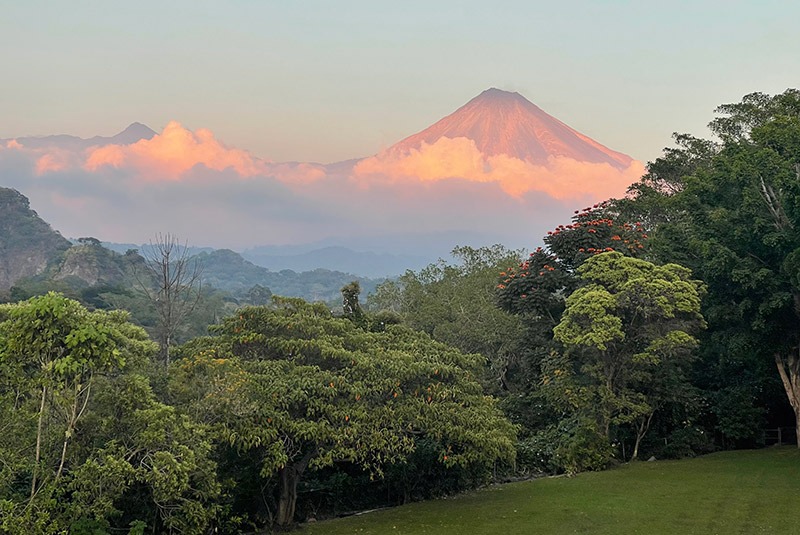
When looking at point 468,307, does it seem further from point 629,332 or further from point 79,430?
point 79,430

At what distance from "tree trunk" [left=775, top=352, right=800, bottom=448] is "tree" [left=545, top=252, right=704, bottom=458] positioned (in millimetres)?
2387

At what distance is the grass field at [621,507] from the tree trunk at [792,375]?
6.86 ft

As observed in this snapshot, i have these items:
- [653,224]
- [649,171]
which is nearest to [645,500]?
[653,224]

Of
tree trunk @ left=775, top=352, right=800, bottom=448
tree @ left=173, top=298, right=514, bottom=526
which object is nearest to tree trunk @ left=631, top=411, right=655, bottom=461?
tree trunk @ left=775, top=352, right=800, bottom=448

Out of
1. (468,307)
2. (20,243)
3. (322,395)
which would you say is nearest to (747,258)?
(322,395)

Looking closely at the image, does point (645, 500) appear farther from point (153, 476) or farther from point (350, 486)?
point (153, 476)

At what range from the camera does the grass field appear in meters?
10.6

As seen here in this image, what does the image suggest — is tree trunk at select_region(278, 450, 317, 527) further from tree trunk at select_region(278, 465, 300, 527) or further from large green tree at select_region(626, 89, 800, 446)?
large green tree at select_region(626, 89, 800, 446)

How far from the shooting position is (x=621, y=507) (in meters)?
11.6

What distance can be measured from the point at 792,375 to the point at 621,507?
7811 millimetres

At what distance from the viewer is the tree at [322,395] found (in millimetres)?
9641

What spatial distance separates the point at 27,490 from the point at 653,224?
24222 mm

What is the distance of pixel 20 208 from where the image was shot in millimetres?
92125

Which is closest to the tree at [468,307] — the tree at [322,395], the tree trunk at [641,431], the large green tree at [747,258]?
the tree trunk at [641,431]
